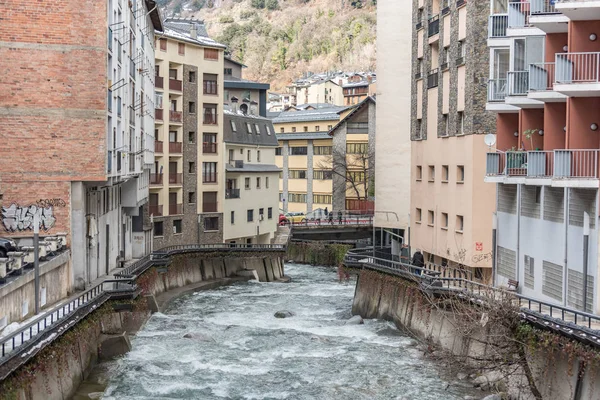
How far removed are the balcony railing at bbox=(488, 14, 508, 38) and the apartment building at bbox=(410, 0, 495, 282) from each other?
3.13 metres

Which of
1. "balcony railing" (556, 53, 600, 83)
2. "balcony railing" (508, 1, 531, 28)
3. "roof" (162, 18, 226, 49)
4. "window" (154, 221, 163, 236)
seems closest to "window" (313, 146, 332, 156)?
"roof" (162, 18, 226, 49)

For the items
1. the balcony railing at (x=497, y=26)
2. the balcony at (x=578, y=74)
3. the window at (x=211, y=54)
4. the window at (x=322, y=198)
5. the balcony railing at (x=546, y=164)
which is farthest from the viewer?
the window at (x=322, y=198)

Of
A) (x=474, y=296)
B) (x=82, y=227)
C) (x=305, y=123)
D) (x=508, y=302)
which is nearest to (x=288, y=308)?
(x=82, y=227)

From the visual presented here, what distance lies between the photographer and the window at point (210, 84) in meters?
75.2

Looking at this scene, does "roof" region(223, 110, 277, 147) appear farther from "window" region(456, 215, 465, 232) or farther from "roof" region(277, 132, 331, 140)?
"window" region(456, 215, 465, 232)

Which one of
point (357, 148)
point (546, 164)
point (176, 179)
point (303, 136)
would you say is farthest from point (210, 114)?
point (546, 164)

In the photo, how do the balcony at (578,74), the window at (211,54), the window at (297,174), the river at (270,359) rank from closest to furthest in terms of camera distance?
the river at (270,359) → the balcony at (578,74) → the window at (211,54) → the window at (297,174)

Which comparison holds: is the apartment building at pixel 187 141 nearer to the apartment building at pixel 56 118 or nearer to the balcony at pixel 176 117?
the balcony at pixel 176 117

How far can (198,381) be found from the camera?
30.4 metres

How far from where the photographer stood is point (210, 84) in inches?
2970

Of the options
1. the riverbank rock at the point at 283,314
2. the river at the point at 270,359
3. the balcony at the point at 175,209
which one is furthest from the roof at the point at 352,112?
the riverbank rock at the point at 283,314

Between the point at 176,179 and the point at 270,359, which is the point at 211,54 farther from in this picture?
the point at 270,359

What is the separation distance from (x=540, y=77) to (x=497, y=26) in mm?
7850

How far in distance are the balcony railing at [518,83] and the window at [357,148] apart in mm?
65652
